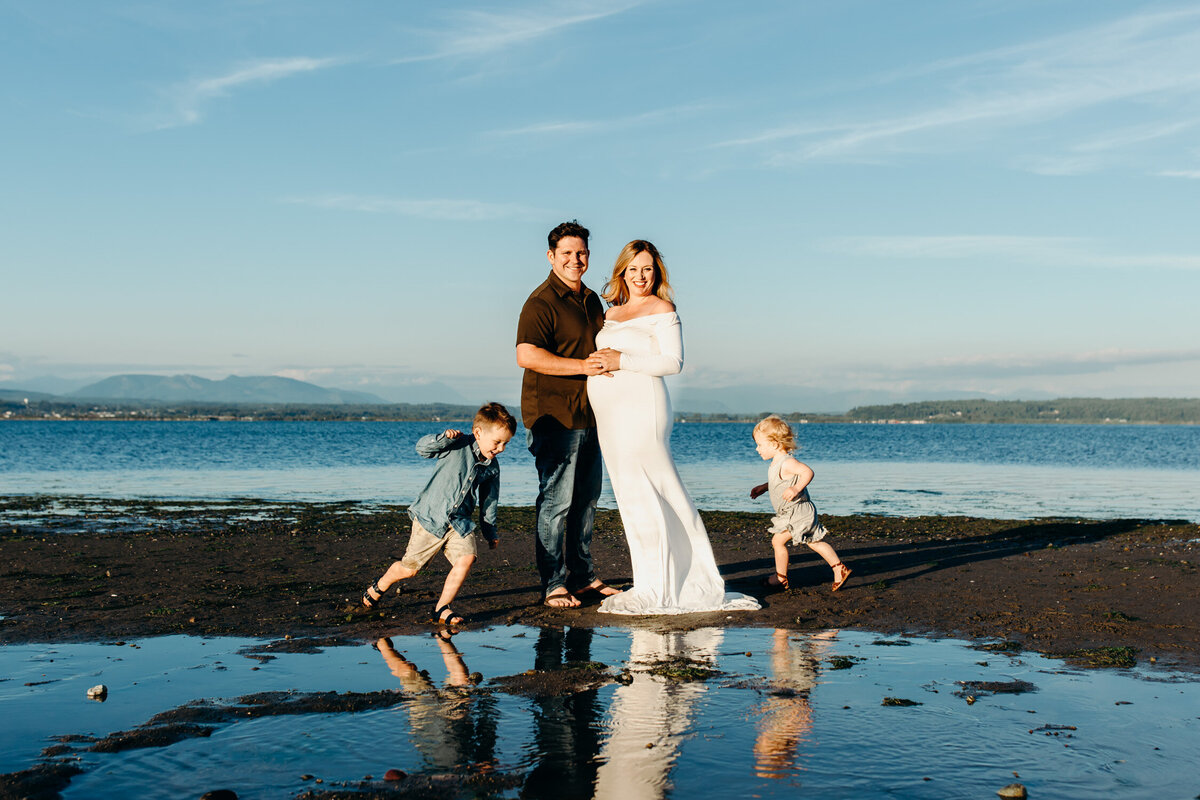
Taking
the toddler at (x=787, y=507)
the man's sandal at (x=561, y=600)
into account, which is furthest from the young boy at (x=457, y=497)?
the toddler at (x=787, y=507)

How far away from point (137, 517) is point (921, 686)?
15.0 meters

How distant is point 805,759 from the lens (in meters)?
3.93

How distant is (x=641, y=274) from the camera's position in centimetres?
752

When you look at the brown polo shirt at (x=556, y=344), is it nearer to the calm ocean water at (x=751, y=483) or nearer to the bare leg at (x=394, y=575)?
the bare leg at (x=394, y=575)

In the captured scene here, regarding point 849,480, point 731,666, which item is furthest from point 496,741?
point 849,480

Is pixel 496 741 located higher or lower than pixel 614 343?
lower

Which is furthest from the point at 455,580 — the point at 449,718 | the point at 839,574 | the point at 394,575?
the point at 839,574

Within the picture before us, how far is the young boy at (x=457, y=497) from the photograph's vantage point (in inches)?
276

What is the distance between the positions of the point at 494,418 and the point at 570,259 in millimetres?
1550

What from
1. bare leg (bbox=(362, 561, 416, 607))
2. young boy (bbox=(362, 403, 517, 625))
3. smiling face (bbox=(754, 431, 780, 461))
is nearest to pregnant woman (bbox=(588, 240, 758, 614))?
young boy (bbox=(362, 403, 517, 625))

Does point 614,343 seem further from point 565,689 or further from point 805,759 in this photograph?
point 805,759

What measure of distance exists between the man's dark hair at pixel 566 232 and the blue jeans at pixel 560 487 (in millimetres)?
1476

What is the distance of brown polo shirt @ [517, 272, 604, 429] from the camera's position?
7582mm

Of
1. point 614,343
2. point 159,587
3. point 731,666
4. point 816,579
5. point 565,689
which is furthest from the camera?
point 816,579
